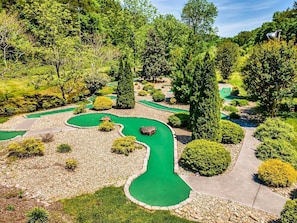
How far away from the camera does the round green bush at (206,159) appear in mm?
11539

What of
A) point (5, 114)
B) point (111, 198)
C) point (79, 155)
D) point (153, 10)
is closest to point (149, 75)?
point (153, 10)

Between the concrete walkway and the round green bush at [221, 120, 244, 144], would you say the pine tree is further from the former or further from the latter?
the concrete walkway

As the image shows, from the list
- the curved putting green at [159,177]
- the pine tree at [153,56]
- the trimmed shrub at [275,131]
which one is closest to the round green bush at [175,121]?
the curved putting green at [159,177]

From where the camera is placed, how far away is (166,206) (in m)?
9.65

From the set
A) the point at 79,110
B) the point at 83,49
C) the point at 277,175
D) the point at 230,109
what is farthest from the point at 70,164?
the point at 83,49

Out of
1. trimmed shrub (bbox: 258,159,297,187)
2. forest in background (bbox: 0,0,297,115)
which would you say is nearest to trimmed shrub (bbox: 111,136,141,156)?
trimmed shrub (bbox: 258,159,297,187)

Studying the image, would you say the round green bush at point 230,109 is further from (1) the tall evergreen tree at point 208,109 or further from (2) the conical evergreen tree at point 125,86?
(2) the conical evergreen tree at point 125,86

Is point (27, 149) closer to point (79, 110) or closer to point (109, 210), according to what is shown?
point (109, 210)

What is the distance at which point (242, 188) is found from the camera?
1052 cm

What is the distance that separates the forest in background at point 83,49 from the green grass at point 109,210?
16491 mm

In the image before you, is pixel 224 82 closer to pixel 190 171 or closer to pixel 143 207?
pixel 190 171

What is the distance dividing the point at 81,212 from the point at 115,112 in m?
15.0

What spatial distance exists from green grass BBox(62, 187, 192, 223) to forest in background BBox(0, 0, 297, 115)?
16.5m

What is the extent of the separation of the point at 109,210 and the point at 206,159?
17.6 ft
